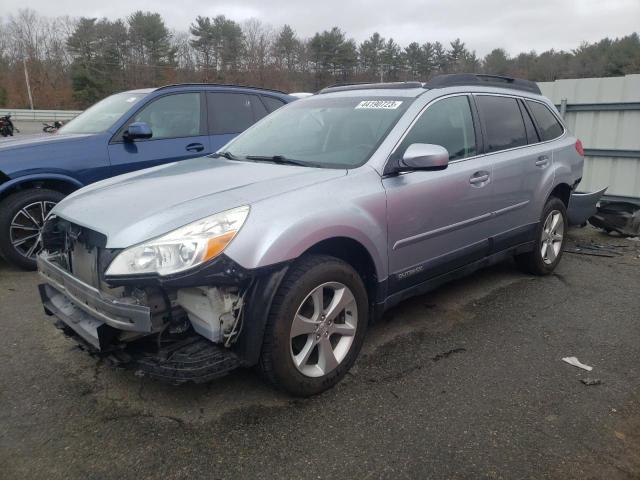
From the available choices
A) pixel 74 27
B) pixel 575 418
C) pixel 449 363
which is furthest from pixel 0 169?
pixel 74 27

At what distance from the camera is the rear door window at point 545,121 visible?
469 cm

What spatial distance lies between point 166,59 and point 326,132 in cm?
5431

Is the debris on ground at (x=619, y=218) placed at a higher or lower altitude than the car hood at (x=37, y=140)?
lower

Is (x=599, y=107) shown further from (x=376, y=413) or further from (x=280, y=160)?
(x=376, y=413)

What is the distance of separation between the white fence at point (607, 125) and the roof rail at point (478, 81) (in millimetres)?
2909

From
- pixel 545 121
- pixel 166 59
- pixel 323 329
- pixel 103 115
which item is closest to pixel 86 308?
pixel 323 329

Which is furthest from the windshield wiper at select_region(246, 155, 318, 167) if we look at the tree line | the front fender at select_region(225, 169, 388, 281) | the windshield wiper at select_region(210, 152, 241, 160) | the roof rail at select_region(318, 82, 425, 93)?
the tree line

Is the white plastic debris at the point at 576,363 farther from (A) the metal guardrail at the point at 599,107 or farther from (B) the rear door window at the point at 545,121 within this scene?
(A) the metal guardrail at the point at 599,107

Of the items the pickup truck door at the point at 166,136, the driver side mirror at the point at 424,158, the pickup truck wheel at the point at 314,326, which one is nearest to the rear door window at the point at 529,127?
the driver side mirror at the point at 424,158

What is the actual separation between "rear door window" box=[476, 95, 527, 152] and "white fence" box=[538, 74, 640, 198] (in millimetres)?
3538

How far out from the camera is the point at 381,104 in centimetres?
352

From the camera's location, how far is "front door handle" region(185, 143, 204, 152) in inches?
229

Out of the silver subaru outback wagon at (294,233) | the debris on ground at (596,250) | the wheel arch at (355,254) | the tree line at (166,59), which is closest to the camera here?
the silver subaru outback wagon at (294,233)

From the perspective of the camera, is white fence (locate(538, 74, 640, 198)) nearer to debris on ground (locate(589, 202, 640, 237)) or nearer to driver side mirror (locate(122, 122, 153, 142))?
debris on ground (locate(589, 202, 640, 237))
